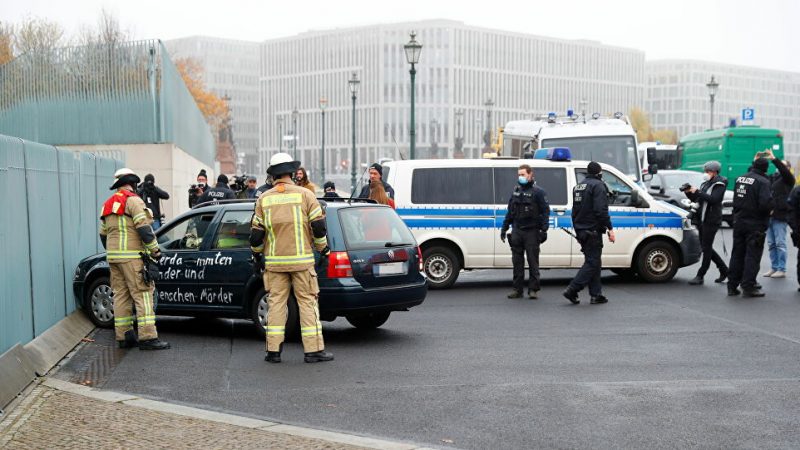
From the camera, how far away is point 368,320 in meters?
11.7

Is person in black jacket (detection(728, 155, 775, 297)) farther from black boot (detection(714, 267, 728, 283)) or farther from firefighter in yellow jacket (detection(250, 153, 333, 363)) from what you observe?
firefighter in yellow jacket (detection(250, 153, 333, 363))

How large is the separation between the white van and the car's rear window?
15.7ft

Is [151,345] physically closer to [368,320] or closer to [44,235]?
[44,235]

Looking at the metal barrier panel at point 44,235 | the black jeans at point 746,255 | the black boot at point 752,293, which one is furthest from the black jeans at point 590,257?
the metal barrier panel at point 44,235

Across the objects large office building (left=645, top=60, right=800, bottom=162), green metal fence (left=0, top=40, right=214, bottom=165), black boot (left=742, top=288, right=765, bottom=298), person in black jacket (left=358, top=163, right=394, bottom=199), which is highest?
large office building (left=645, top=60, right=800, bottom=162)

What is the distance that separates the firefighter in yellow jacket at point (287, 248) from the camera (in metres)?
9.23

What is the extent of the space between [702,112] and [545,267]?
164 m

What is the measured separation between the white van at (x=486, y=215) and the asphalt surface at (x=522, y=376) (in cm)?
261

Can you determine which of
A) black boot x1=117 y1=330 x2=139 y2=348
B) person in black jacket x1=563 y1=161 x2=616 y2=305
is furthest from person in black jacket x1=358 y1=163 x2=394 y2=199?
black boot x1=117 y1=330 x2=139 y2=348

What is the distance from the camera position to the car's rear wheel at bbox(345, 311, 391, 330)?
459 inches

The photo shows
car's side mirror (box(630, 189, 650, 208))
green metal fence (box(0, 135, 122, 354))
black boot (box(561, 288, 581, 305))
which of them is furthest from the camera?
car's side mirror (box(630, 189, 650, 208))

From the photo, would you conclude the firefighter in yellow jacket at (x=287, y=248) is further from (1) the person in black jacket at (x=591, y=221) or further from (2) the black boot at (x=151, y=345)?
(1) the person in black jacket at (x=591, y=221)

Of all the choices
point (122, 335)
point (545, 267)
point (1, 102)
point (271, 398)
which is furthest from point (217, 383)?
point (1, 102)

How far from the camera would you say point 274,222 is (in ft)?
30.3
